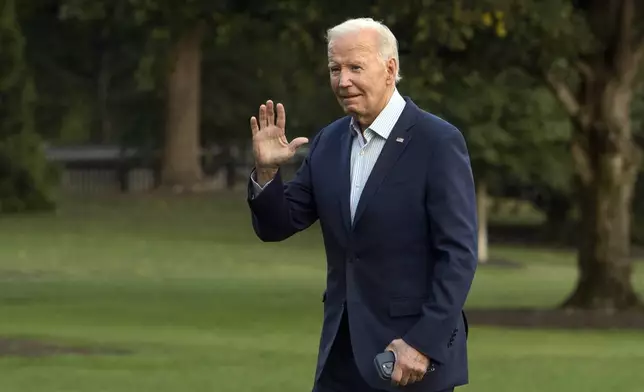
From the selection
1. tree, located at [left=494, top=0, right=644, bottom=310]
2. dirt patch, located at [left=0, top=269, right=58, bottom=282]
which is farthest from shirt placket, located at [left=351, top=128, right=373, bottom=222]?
dirt patch, located at [left=0, top=269, right=58, bottom=282]

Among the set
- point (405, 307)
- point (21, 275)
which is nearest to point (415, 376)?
point (405, 307)

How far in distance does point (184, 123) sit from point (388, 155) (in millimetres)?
45167

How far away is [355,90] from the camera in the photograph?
5.29 metres

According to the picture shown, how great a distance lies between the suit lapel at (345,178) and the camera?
5375 millimetres

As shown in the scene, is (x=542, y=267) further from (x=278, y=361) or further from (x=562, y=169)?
(x=278, y=361)

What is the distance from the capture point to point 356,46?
5254mm

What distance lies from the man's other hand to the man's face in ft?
2.44

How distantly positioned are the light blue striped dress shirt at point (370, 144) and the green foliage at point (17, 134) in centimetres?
3604

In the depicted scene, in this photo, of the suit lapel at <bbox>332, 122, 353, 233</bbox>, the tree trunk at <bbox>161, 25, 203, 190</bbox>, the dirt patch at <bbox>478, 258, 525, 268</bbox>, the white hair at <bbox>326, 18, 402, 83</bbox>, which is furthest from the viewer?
the tree trunk at <bbox>161, 25, 203, 190</bbox>

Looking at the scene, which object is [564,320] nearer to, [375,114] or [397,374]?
[375,114]

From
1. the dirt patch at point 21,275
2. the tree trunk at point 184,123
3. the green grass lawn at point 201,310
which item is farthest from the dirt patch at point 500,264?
the tree trunk at point 184,123

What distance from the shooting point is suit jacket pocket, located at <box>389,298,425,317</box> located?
17.4 feet

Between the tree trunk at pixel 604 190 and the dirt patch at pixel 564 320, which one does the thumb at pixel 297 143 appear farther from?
the tree trunk at pixel 604 190

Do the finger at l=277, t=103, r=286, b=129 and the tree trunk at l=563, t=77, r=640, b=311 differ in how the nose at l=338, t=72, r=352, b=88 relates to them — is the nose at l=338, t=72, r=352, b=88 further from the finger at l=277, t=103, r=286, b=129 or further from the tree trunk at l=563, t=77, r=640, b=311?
the tree trunk at l=563, t=77, r=640, b=311
